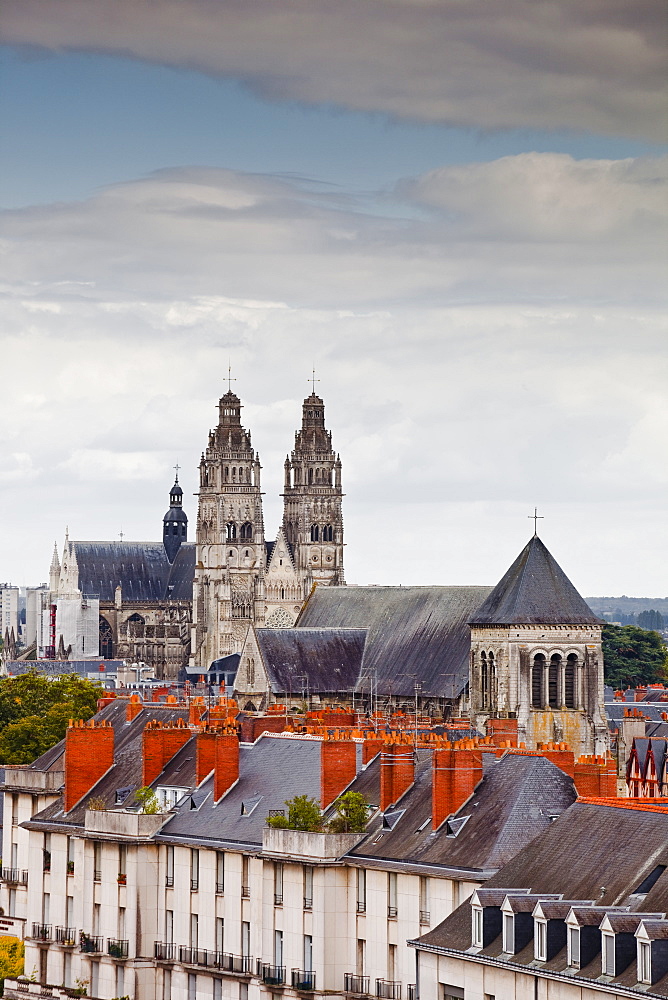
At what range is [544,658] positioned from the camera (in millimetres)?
129250

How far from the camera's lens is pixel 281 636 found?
516 ft

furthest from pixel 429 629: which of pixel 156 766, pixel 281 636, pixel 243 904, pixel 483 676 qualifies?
pixel 243 904

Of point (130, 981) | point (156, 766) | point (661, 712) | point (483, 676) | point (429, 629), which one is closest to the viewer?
point (130, 981)

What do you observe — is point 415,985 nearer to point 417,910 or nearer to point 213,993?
point 417,910

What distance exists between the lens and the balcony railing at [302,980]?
209ft

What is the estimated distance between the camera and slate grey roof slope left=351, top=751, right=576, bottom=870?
195ft

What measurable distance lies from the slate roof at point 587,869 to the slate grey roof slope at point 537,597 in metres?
72.0

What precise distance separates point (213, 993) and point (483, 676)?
212 feet

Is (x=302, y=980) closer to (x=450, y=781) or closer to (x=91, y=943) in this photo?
(x=450, y=781)

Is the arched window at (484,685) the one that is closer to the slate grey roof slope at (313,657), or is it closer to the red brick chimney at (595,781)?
the slate grey roof slope at (313,657)

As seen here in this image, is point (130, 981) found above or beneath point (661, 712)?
beneath

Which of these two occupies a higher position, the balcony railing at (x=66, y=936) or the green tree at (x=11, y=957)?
the balcony railing at (x=66, y=936)

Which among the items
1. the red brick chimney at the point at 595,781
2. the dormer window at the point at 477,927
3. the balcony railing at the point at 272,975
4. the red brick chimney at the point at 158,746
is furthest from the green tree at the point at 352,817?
the red brick chimney at the point at 158,746

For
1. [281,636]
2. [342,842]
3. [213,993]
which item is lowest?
[213,993]
